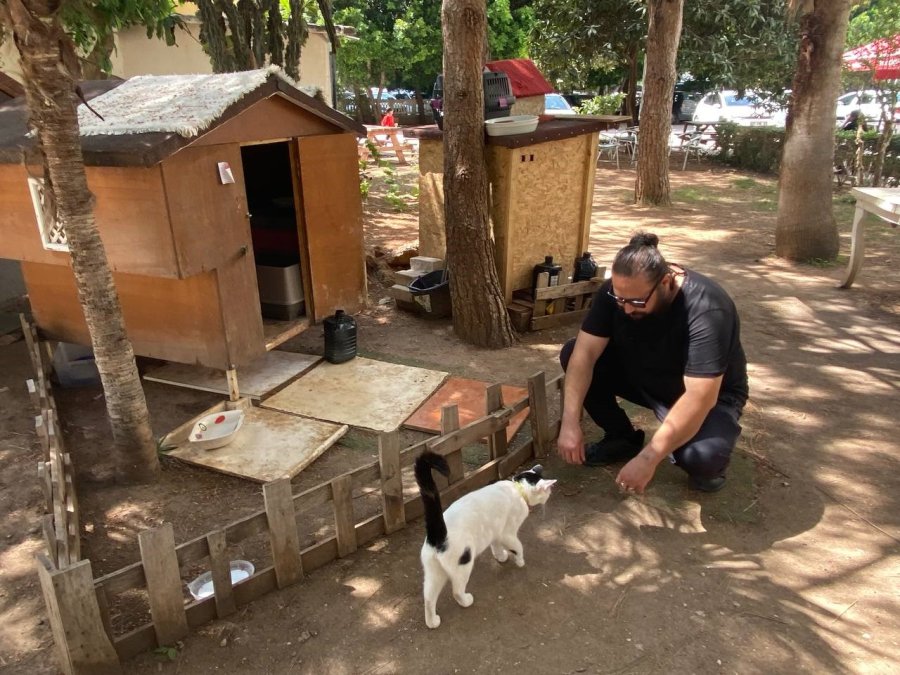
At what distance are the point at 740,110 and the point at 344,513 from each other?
1011 inches

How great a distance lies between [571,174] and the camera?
6.75 m

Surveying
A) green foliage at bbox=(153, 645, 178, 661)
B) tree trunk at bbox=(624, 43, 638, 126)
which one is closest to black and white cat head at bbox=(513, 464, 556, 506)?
green foliage at bbox=(153, 645, 178, 661)

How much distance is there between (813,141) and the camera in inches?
325

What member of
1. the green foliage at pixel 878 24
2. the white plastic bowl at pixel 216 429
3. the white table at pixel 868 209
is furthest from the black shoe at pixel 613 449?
the green foliage at pixel 878 24

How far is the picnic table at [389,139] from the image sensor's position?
18344 mm

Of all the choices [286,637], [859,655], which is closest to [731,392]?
[859,655]

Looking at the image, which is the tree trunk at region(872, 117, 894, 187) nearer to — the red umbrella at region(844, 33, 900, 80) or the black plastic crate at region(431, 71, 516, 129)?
the red umbrella at region(844, 33, 900, 80)

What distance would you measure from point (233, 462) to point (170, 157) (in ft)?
6.65

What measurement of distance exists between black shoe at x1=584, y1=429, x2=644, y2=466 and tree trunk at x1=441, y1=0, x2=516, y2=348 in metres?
2.22

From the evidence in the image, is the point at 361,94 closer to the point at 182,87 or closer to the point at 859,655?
the point at 182,87

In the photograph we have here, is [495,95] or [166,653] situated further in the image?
[495,95]

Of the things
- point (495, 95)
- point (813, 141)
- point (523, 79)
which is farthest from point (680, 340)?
point (813, 141)

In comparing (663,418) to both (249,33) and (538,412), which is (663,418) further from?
(249,33)

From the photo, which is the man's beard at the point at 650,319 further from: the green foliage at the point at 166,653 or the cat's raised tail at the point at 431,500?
the green foliage at the point at 166,653
